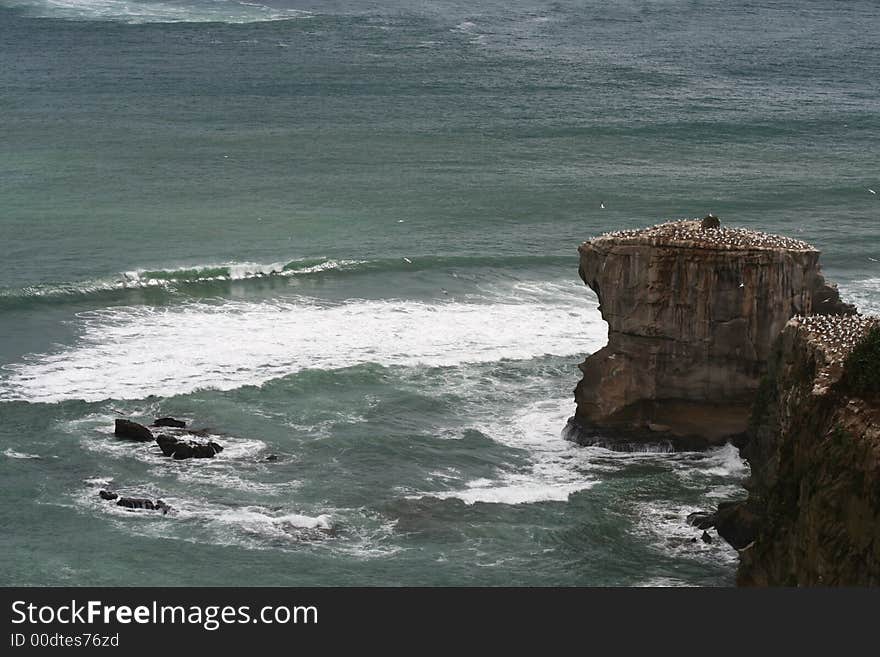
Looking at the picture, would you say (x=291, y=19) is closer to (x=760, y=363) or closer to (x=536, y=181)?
(x=536, y=181)

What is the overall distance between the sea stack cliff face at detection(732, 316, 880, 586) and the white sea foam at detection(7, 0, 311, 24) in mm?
115885

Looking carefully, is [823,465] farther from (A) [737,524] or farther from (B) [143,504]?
(B) [143,504]

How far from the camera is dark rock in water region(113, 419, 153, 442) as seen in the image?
53.5 meters

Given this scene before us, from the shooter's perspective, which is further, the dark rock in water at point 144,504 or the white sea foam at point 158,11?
the white sea foam at point 158,11

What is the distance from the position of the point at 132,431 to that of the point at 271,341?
12488mm

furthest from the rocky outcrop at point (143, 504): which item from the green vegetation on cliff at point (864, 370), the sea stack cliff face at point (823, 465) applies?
the green vegetation on cliff at point (864, 370)

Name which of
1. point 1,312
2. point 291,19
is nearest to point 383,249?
point 1,312

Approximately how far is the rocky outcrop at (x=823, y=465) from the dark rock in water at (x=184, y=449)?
17.9m

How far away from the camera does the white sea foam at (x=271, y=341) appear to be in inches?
2356

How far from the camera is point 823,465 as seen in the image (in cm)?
3466

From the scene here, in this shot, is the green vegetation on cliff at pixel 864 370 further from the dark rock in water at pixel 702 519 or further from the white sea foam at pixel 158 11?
the white sea foam at pixel 158 11

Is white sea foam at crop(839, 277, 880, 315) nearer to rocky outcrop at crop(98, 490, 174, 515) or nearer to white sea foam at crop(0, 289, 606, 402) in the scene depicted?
white sea foam at crop(0, 289, 606, 402)

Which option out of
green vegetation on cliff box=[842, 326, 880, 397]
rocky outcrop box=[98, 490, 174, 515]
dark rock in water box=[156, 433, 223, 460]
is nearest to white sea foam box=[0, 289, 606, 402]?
dark rock in water box=[156, 433, 223, 460]

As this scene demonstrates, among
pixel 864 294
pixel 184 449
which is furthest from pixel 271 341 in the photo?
pixel 864 294
